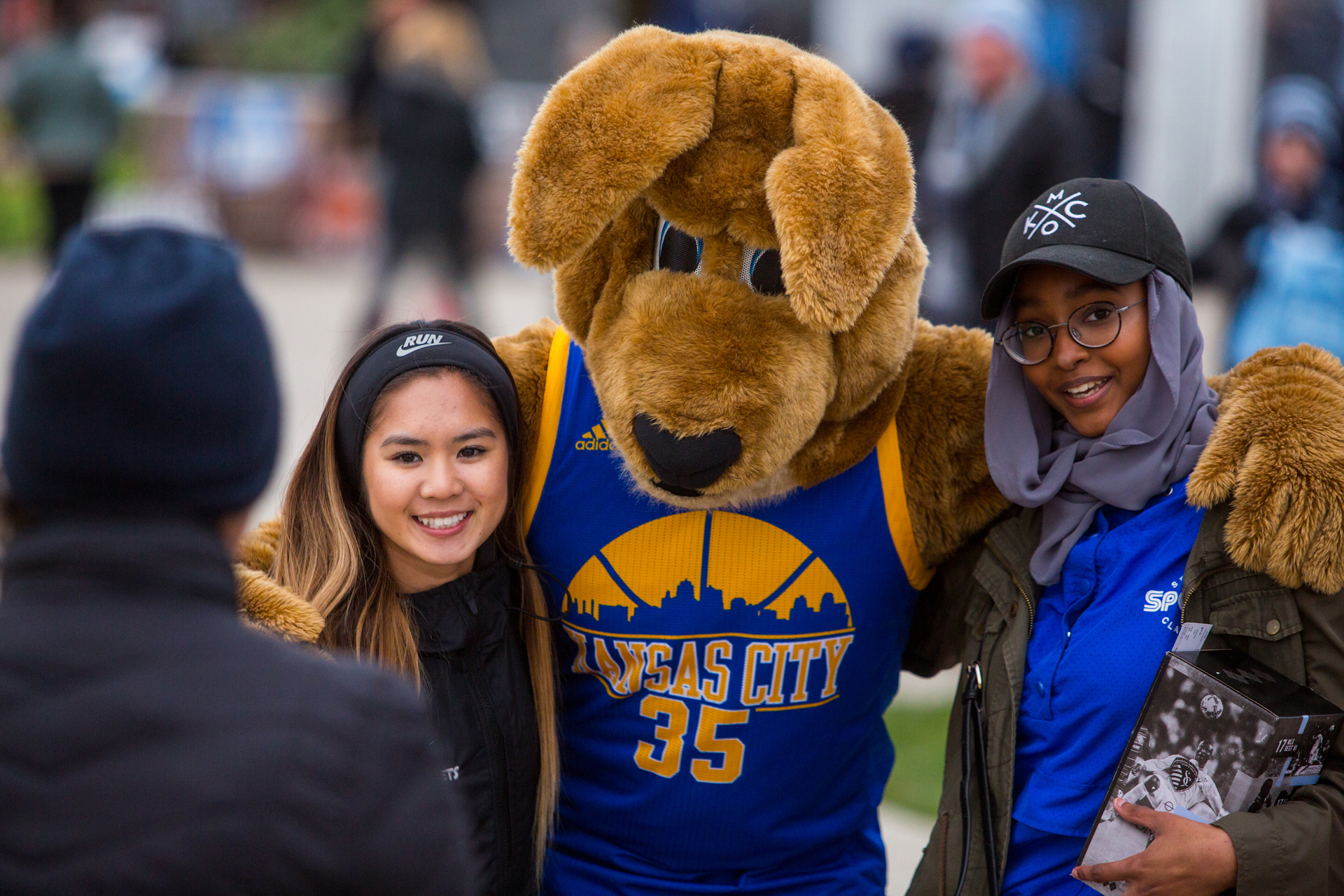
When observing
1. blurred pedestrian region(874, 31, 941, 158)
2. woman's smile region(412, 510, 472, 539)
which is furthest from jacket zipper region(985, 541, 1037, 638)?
blurred pedestrian region(874, 31, 941, 158)

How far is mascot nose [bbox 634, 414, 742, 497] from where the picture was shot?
2.26m

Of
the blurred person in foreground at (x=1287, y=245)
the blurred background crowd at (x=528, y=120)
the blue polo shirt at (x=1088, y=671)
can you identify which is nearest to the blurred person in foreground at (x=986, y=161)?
the blurred background crowd at (x=528, y=120)

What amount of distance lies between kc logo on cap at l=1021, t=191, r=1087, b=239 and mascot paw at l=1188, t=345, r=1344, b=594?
16.7 inches

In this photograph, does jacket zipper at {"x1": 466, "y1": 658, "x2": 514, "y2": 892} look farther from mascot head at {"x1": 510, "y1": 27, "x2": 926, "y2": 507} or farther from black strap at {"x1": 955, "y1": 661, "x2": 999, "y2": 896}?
black strap at {"x1": 955, "y1": 661, "x2": 999, "y2": 896}

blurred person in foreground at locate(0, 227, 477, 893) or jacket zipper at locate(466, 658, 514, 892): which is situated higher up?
blurred person in foreground at locate(0, 227, 477, 893)

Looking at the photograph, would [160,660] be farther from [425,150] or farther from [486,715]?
[425,150]

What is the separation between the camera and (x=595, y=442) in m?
2.66

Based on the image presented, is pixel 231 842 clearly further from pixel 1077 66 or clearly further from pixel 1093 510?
pixel 1077 66

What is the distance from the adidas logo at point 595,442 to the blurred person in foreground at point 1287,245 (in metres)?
3.32

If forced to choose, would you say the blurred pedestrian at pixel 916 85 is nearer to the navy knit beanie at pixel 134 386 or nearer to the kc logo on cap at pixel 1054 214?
the kc logo on cap at pixel 1054 214

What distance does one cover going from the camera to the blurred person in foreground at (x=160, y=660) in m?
1.25

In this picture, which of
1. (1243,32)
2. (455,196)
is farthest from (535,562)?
(1243,32)

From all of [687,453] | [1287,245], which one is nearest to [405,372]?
[687,453]

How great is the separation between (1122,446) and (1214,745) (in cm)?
52
